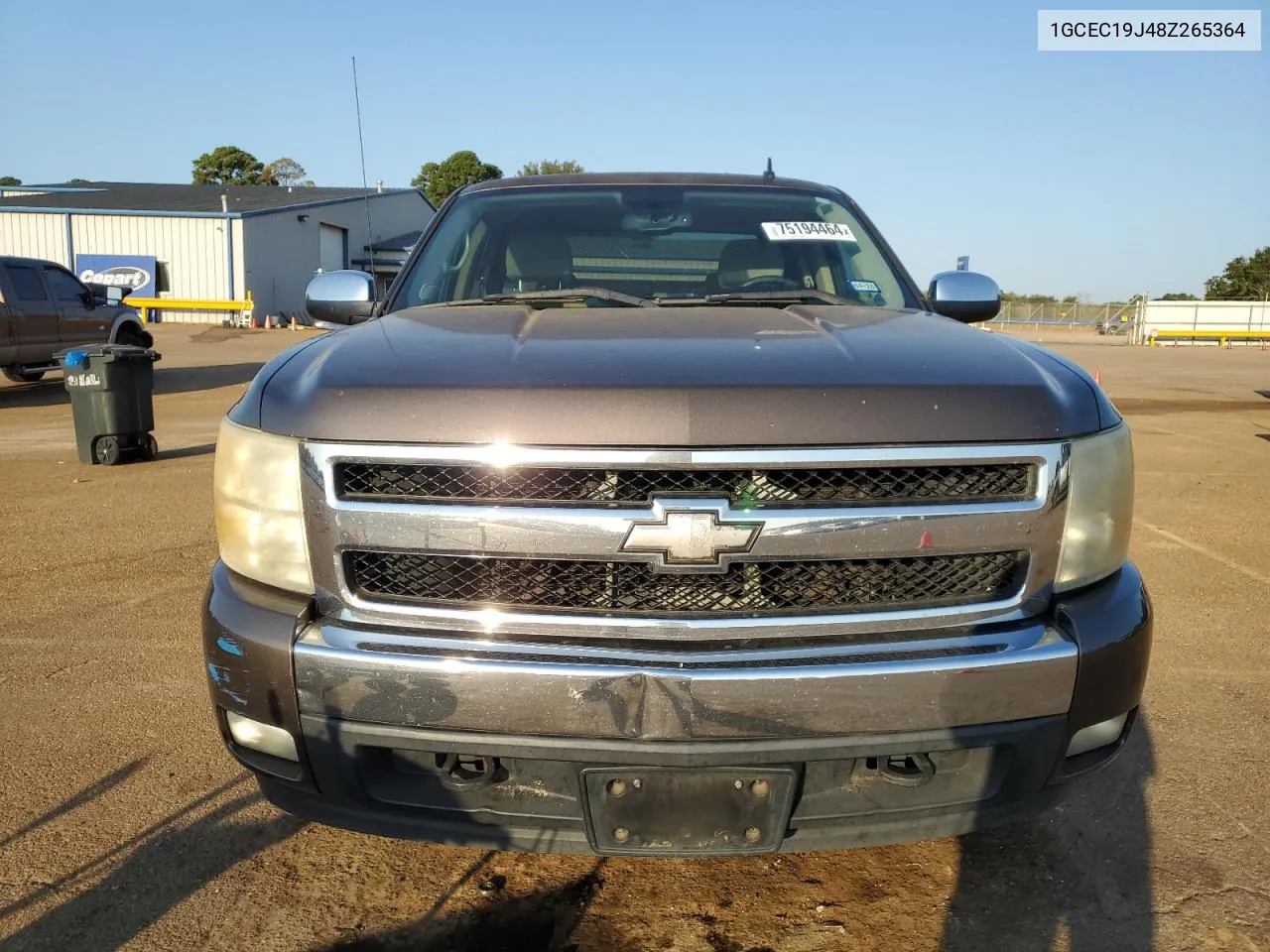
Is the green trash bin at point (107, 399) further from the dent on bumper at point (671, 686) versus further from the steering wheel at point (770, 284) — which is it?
the dent on bumper at point (671, 686)

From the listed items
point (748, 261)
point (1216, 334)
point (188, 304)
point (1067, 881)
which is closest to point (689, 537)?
point (1067, 881)

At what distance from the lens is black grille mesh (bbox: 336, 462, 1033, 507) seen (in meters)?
1.84

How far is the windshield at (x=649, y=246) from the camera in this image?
3.31m

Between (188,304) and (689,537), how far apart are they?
3484cm

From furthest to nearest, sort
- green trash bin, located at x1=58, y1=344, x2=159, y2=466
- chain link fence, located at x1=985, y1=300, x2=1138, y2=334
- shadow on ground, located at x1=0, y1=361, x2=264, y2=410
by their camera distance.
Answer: chain link fence, located at x1=985, y1=300, x2=1138, y2=334
shadow on ground, located at x1=0, y1=361, x2=264, y2=410
green trash bin, located at x1=58, y1=344, x2=159, y2=466

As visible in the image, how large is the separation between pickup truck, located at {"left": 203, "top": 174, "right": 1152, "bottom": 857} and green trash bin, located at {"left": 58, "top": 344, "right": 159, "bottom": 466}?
7.00 m

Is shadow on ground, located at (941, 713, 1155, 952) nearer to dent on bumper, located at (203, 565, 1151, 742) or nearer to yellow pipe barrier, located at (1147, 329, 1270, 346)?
dent on bumper, located at (203, 565, 1151, 742)

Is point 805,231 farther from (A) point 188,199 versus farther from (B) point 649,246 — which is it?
(A) point 188,199

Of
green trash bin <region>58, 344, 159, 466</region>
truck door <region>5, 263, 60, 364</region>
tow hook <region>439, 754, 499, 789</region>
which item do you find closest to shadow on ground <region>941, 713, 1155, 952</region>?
tow hook <region>439, 754, 499, 789</region>

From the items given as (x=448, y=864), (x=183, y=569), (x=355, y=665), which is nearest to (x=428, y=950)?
(x=448, y=864)

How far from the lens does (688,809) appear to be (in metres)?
1.85

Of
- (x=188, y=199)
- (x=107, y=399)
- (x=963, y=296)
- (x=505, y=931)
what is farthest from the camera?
(x=188, y=199)

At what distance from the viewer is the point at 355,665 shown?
6.05 ft

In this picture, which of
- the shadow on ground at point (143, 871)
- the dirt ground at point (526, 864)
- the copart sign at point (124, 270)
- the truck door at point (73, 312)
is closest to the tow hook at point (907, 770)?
the dirt ground at point (526, 864)
